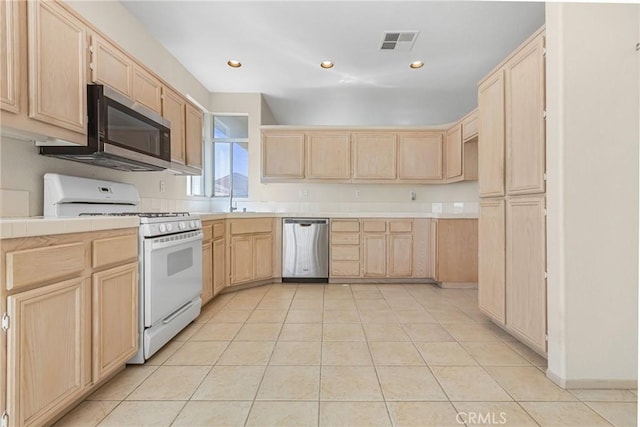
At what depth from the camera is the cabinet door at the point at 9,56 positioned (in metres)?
1.36

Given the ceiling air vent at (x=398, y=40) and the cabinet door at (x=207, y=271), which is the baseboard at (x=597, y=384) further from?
the ceiling air vent at (x=398, y=40)

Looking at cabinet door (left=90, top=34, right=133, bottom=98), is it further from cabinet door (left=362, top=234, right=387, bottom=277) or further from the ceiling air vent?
cabinet door (left=362, top=234, right=387, bottom=277)

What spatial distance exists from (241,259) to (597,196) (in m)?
3.14

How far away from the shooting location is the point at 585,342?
163 centimetres

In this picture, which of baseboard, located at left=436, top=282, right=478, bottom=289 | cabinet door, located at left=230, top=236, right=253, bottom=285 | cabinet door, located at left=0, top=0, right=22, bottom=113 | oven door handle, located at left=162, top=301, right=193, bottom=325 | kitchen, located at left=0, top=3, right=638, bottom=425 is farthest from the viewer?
baseboard, located at left=436, top=282, right=478, bottom=289

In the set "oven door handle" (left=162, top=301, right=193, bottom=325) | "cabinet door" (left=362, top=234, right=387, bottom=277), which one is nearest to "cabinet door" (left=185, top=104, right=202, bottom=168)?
"oven door handle" (left=162, top=301, right=193, bottom=325)

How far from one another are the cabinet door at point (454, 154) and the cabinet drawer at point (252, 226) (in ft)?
8.14

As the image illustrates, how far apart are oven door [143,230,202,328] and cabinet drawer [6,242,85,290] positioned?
533 mm

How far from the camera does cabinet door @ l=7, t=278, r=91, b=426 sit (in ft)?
3.63

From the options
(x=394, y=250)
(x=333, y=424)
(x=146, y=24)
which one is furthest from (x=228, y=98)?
(x=333, y=424)

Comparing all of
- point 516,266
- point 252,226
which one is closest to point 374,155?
point 252,226

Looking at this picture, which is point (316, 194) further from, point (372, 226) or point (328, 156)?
point (372, 226)

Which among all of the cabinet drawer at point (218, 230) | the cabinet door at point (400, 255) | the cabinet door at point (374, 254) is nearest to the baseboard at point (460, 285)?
the cabinet door at point (400, 255)

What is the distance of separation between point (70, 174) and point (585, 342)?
3.20 meters
